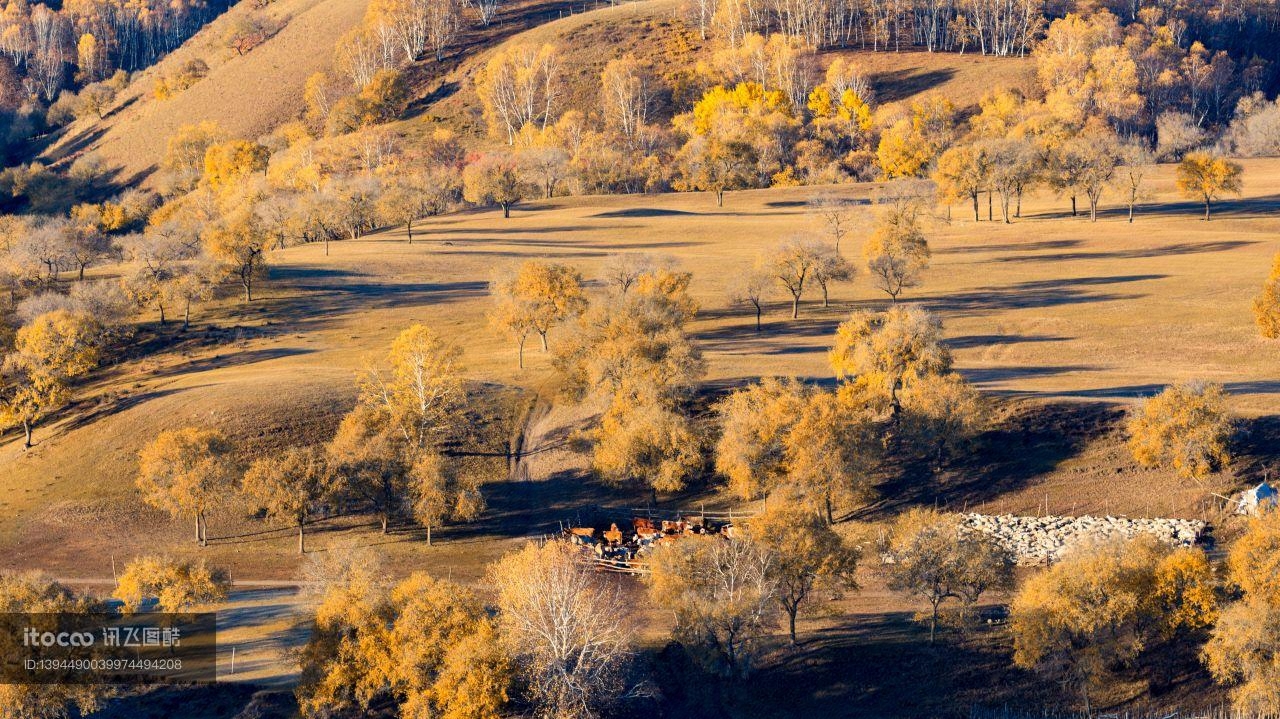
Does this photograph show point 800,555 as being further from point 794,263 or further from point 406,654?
point 794,263

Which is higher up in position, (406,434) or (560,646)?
(406,434)

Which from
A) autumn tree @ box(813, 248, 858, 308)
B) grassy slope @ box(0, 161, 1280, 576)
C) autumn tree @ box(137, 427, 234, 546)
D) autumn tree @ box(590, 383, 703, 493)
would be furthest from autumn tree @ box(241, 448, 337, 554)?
autumn tree @ box(813, 248, 858, 308)

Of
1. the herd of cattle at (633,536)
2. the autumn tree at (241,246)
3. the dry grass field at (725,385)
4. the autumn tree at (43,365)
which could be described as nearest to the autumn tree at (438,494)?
the dry grass field at (725,385)

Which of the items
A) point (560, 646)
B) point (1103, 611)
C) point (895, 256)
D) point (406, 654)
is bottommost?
point (406, 654)

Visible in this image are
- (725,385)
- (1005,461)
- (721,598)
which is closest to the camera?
(721,598)

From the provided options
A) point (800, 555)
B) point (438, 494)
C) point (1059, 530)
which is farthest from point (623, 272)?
point (800, 555)

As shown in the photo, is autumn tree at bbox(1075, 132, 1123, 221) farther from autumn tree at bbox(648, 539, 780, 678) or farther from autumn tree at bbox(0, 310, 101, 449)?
autumn tree at bbox(0, 310, 101, 449)
